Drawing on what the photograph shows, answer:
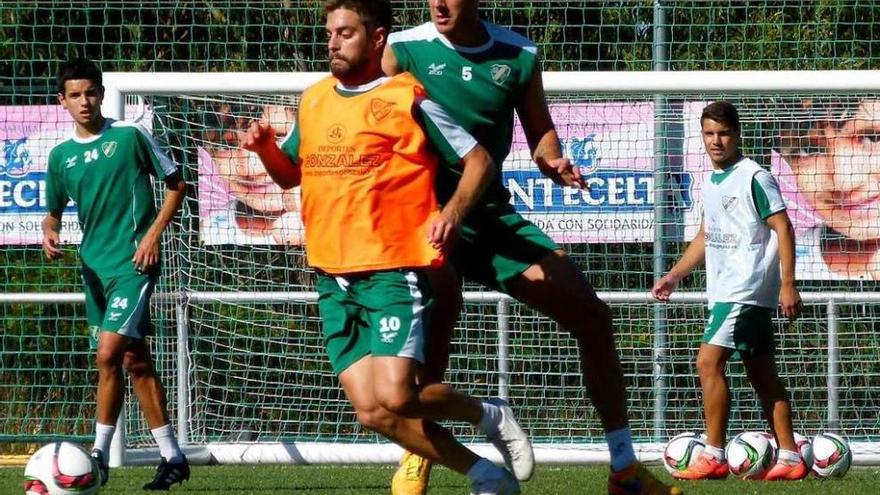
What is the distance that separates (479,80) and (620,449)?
58.1 inches

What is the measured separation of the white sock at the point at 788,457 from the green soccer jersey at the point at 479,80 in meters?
2.54

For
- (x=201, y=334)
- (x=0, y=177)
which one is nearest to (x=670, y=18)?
(x=201, y=334)

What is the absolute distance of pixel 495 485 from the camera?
5.44 m

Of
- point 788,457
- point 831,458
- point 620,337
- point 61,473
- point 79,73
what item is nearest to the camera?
point 61,473

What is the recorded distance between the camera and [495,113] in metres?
6.00

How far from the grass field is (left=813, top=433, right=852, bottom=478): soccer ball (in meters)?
0.09

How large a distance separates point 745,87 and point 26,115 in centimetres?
445

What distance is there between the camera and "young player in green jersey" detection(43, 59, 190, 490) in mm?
7359

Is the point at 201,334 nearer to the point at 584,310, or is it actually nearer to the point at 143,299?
the point at 143,299

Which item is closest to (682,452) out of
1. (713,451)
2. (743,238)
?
(713,451)

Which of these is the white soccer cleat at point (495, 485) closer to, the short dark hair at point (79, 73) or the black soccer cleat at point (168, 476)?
the black soccer cleat at point (168, 476)

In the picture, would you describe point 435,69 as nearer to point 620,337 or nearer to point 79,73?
point 79,73

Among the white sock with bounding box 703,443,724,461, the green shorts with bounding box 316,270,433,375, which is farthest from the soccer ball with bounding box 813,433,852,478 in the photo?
the green shorts with bounding box 316,270,433,375

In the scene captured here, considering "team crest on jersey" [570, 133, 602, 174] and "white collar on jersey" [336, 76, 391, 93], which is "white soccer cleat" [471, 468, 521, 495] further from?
"team crest on jersey" [570, 133, 602, 174]
